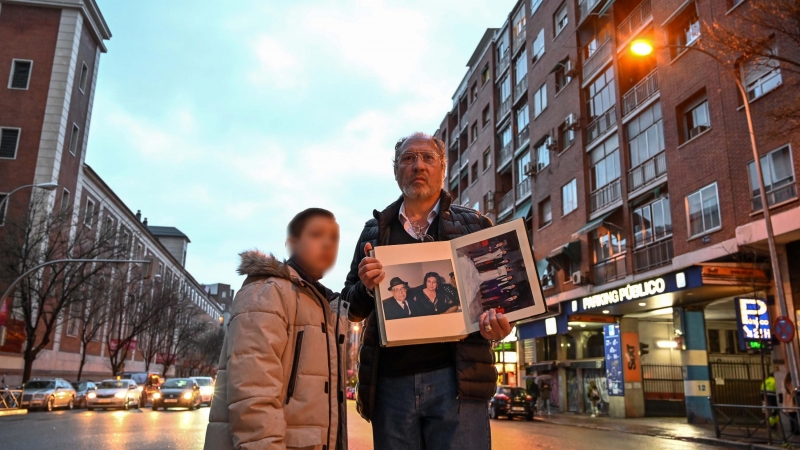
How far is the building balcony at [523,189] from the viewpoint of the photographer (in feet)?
119

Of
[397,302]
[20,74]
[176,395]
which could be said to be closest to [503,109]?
[176,395]

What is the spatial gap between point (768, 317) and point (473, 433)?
19341 millimetres

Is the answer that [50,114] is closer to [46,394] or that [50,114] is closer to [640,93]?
[46,394]

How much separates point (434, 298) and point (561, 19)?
33686mm

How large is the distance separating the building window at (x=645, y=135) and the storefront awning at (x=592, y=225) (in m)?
2.38

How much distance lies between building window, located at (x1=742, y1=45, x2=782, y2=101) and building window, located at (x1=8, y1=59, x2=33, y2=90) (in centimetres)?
4076

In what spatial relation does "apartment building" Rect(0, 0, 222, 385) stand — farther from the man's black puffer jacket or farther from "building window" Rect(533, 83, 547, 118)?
the man's black puffer jacket

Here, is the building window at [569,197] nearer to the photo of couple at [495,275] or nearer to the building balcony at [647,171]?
the building balcony at [647,171]

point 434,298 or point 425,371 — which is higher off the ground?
point 434,298

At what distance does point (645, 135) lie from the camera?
24938 mm

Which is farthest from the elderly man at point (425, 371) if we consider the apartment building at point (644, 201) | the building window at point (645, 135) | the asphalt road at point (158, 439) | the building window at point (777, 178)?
the building window at point (645, 135)

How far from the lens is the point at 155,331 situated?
2121 inches

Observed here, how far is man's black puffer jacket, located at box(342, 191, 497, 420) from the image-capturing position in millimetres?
2932

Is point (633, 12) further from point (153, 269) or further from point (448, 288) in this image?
point (448, 288)
